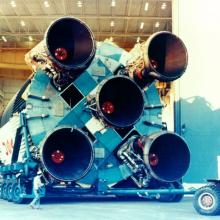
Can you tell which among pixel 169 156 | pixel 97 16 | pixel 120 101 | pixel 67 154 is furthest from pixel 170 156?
pixel 97 16

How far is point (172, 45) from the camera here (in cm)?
920

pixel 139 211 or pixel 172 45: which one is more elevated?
pixel 172 45

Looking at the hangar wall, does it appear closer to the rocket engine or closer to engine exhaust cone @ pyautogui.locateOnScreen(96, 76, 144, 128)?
the rocket engine

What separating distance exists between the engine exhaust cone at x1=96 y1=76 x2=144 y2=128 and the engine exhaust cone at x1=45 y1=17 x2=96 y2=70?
2.28ft

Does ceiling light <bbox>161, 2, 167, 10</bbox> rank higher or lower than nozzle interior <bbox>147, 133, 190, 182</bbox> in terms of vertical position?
higher

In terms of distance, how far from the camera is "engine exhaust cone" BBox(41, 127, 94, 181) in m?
8.34

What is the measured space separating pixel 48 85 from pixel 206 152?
448 cm

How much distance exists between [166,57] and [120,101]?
1.39m

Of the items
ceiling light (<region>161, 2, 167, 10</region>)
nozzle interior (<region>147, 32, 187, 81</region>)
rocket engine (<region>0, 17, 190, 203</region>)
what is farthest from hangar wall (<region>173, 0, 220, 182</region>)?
ceiling light (<region>161, 2, 167, 10</region>)

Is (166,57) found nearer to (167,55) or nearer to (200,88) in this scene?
(167,55)

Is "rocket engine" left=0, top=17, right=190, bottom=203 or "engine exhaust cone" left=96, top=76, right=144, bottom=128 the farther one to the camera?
"engine exhaust cone" left=96, top=76, right=144, bottom=128

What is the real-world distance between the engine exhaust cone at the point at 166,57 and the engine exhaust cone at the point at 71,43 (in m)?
1.26

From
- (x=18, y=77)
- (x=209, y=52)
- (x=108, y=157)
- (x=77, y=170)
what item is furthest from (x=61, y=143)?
(x=18, y=77)

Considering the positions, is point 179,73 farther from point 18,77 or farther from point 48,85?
point 18,77
